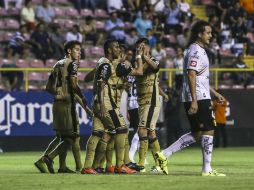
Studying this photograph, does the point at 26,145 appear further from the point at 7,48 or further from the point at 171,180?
the point at 171,180

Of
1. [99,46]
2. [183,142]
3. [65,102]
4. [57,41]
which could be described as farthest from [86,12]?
[183,142]

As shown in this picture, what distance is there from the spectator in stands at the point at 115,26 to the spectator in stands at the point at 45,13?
6.30ft

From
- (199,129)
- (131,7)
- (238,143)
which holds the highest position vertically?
(131,7)

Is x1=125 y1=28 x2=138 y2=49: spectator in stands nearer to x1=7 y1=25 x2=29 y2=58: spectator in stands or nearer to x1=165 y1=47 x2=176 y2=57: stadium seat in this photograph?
x1=165 y1=47 x2=176 y2=57: stadium seat

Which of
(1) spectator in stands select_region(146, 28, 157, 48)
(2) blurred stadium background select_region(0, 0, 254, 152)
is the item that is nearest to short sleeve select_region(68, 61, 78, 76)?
(2) blurred stadium background select_region(0, 0, 254, 152)

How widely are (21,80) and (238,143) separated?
22.7ft

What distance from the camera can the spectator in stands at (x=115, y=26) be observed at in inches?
1288

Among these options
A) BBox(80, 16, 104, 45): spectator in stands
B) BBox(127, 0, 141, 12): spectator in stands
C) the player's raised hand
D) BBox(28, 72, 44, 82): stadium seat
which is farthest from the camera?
BBox(127, 0, 141, 12): spectator in stands

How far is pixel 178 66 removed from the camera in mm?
30891

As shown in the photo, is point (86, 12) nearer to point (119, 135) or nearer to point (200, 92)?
point (119, 135)

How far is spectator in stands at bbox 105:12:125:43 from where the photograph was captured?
107 ft

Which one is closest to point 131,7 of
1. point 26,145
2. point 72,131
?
point 26,145

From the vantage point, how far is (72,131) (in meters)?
17.4

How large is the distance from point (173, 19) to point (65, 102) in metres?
17.9
